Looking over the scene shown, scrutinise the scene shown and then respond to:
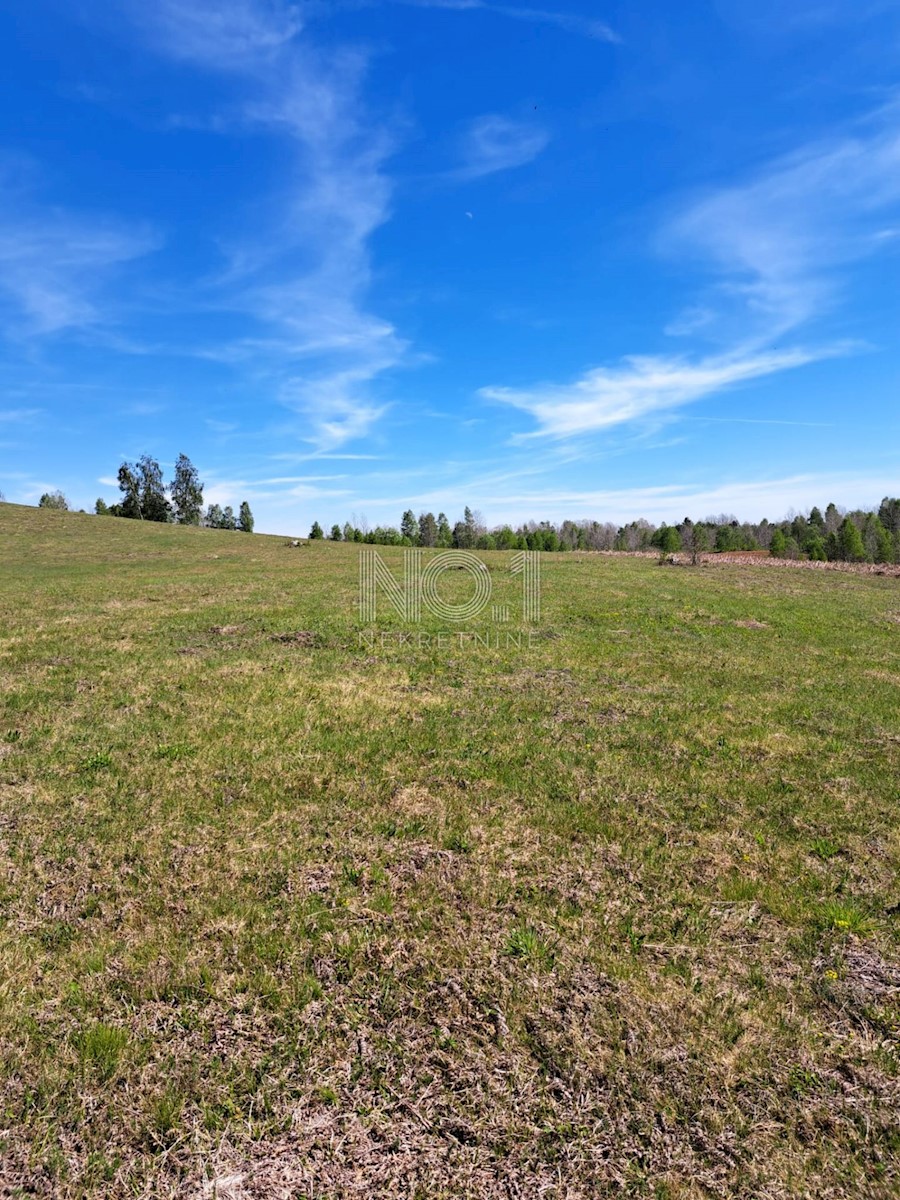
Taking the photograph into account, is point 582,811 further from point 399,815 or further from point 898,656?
point 898,656

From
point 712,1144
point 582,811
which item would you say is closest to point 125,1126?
point 712,1144

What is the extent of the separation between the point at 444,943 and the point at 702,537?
112253 mm

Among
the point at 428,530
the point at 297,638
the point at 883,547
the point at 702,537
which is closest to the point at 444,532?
the point at 428,530

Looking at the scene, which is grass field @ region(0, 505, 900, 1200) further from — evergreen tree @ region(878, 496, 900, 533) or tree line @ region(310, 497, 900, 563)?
evergreen tree @ region(878, 496, 900, 533)

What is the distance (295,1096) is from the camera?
368 centimetres

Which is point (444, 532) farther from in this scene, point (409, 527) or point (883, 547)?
point (883, 547)

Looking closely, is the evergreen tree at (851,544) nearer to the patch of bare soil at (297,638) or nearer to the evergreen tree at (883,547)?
the evergreen tree at (883,547)

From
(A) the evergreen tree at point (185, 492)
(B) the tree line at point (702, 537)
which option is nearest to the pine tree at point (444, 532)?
(B) the tree line at point (702, 537)

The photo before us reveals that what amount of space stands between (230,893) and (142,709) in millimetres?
6586

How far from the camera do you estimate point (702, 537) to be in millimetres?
104375

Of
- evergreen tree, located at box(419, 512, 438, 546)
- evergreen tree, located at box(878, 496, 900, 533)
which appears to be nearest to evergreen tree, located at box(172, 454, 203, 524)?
evergreen tree, located at box(419, 512, 438, 546)

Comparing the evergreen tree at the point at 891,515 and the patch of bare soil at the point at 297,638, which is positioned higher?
the evergreen tree at the point at 891,515

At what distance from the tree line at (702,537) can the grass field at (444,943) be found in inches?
2771

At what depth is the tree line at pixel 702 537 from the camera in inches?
3713
